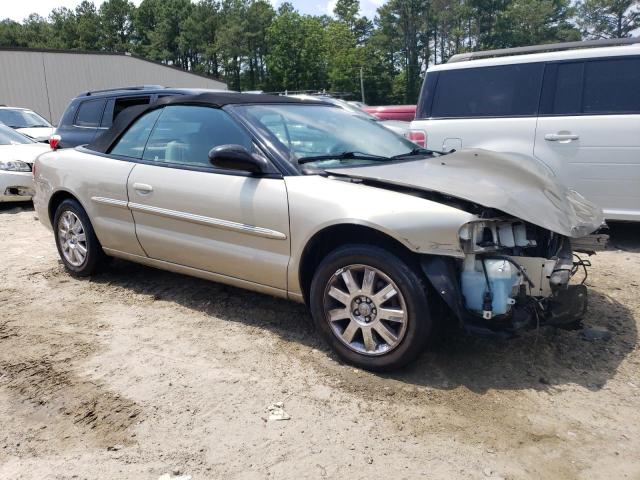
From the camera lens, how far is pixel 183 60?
87.2m

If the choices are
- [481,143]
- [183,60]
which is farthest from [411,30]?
[481,143]

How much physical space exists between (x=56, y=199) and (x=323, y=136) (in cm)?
262

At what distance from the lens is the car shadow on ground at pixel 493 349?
129 inches

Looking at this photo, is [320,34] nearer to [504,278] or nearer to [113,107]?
[113,107]

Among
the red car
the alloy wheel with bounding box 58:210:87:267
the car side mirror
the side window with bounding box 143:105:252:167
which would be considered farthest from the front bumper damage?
the red car

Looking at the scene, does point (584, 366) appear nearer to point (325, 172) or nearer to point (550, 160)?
point (325, 172)

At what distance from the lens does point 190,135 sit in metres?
4.23

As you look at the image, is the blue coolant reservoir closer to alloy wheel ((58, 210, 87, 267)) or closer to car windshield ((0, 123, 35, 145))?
alloy wheel ((58, 210, 87, 267))

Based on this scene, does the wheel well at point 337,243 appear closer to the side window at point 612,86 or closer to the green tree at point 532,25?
the side window at point 612,86

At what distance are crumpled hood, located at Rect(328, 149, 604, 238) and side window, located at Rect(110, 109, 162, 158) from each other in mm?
1763

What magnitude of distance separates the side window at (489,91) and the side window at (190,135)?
132 inches

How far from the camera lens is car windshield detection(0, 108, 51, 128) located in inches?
542

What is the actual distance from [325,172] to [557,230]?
1.35 m

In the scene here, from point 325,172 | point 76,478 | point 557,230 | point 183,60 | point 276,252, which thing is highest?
point 183,60
